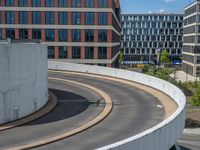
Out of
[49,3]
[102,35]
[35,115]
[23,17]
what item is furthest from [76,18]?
[35,115]

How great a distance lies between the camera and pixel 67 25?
6819 centimetres

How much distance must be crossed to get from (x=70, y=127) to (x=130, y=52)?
133 meters

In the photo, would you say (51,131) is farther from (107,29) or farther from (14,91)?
(107,29)

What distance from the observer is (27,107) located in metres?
22.7

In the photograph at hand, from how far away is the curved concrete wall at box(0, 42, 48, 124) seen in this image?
806 inches

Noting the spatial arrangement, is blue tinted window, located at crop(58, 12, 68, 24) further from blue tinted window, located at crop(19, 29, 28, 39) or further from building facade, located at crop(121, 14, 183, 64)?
building facade, located at crop(121, 14, 183, 64)

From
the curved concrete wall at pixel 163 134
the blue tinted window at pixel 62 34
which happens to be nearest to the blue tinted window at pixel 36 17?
the blue tinted window at pixel 62 34

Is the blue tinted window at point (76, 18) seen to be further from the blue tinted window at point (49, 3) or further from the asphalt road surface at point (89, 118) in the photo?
the asphalt road surface at point (89, 118)

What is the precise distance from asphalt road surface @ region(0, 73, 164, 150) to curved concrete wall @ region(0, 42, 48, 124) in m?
1.62

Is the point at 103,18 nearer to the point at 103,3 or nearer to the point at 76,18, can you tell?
the point at 103,3

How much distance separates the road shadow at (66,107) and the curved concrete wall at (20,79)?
5.11 feet

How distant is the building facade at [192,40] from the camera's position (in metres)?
97.4

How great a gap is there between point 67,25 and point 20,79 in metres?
48.0

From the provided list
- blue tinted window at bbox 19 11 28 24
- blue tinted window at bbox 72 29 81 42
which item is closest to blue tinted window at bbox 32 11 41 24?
blue tinted window at bbox 19 11 28 24
